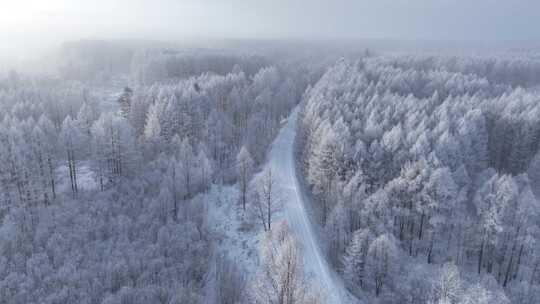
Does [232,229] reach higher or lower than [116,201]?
lower

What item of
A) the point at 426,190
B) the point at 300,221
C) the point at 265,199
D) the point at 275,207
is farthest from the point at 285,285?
the point at 426,190

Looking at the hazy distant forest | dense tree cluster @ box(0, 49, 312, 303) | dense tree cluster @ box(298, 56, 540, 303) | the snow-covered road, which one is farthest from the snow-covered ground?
dense tree cluster @ box(298, 56, 540, 303)

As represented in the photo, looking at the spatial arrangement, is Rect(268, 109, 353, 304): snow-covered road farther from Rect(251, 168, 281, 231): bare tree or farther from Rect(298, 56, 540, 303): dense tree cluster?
Rect(251, 168, 281, 231): bare tree

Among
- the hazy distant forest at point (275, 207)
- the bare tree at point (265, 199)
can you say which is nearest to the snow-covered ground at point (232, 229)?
the hazy distant forest at point (275, 207)

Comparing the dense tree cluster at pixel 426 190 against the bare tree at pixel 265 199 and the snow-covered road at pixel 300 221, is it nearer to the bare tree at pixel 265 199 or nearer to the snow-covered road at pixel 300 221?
the snow-covered road at pixel 300 221

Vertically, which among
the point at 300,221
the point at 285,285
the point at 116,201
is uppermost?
the point at 285,285

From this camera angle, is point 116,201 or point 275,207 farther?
point 275,207

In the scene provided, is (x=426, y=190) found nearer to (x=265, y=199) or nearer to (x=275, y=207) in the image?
(x=275, y=207)
